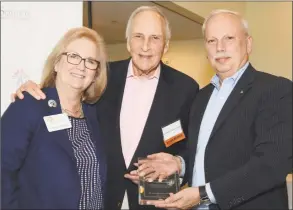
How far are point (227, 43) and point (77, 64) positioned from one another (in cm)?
88

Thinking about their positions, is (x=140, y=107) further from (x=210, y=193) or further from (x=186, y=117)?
(x=210, y=193)

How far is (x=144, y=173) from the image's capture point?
6.66 ft

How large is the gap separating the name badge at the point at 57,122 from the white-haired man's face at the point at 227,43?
927 mm

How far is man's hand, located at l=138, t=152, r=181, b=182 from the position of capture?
2037mm

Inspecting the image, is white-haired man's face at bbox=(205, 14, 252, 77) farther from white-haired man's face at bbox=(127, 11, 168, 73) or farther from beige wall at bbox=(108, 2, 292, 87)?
beige wall at bbox=(108, 2, 292, 87)

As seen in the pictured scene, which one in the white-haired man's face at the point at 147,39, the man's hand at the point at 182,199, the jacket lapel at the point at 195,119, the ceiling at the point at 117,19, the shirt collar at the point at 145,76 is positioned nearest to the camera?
the man's hand at the point at 182,199

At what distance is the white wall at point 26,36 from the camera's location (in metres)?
2.30

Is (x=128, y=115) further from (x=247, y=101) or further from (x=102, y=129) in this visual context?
(x=247, y=101)

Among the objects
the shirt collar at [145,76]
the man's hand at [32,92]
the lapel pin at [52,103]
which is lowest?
the lapel pin at [52,103]

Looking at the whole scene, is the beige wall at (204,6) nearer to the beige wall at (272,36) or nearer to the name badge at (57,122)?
the beige wall at (272,36)

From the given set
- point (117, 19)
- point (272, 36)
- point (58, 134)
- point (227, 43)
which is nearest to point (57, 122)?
point (58, 134)

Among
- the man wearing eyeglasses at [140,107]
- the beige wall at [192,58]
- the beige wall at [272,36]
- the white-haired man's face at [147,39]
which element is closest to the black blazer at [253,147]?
the man wearing eyeglasses at [140,107]

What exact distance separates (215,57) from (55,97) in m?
0.95

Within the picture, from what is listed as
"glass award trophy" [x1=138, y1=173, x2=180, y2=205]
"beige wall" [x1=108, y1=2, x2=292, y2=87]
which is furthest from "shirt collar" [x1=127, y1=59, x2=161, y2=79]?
"beige wall" [x1=108, y1=2, x2=292, y2=87]
